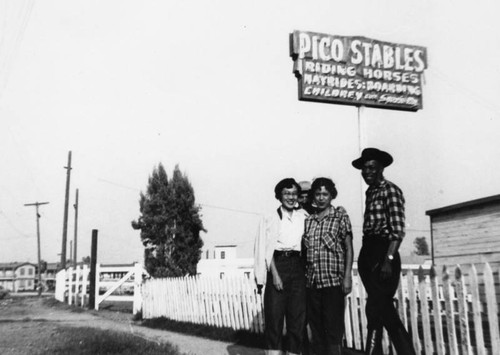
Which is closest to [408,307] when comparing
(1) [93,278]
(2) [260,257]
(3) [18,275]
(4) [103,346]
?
(2) [260,257]

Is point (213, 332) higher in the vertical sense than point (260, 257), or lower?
lower

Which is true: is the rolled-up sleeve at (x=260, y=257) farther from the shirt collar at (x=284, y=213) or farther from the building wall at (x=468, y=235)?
the building wall at (x=468, y=235)

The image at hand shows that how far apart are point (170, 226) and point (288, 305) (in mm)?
23653

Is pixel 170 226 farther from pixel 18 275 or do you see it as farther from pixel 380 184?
pixel 18 275

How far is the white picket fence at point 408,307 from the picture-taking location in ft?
15.3

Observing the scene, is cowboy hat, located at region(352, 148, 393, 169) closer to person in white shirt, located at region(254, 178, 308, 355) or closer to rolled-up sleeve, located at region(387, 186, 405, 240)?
rolled-up sleeve, located at region(387, 186, 405, 240)

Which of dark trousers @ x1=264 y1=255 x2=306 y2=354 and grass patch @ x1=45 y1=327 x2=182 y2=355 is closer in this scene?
dark trousers @ x1=264 y1=255 x2=306 y2=354

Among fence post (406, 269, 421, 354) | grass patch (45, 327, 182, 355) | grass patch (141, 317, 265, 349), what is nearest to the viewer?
fence post (406, 269, 421, 354)

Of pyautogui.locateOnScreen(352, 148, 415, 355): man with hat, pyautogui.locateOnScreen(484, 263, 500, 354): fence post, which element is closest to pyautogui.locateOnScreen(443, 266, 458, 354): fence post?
pyautogui.locateOnScreen(484, 263, 500, 354): fence post

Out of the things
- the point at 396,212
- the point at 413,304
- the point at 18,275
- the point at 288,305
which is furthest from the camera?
the point at 18,275

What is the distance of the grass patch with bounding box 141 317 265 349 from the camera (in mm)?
7383

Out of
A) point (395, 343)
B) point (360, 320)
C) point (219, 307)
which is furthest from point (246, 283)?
point (395, 343)

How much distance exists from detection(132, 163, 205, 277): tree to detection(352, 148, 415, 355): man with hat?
75.5 ft

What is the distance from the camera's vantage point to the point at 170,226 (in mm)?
28094
